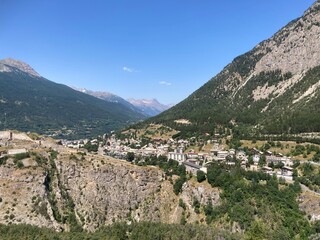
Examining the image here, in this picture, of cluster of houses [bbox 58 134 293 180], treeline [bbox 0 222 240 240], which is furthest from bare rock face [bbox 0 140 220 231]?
cluster of houses [bbox 58 134 293 180]

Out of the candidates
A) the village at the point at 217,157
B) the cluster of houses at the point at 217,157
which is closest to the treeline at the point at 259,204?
the village at the point at 217,157

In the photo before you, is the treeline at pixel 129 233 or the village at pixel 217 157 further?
the village at pixel 217 157

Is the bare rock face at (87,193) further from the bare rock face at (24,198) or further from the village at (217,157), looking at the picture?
the village at (217,157)

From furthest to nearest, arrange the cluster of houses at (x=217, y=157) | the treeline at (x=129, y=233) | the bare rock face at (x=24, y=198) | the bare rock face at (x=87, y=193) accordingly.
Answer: the cluster of houses at (x=217, y=157)
the bare rock face at (x=87, y=193)
the bare rock face at (x=24, y=198)
the treeline at (x=129, y=233)

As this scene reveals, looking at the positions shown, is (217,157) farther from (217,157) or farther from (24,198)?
(24,198)

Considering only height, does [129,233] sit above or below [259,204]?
below

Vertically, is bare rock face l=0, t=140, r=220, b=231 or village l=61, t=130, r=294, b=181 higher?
village l=61, t=130, r=294, b=181

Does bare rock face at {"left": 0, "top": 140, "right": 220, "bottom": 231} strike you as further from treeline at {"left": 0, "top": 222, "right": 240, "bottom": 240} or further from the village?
the village

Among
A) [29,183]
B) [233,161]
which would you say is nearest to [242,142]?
[233,161]

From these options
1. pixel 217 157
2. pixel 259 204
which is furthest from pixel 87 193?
pixel 217 157
